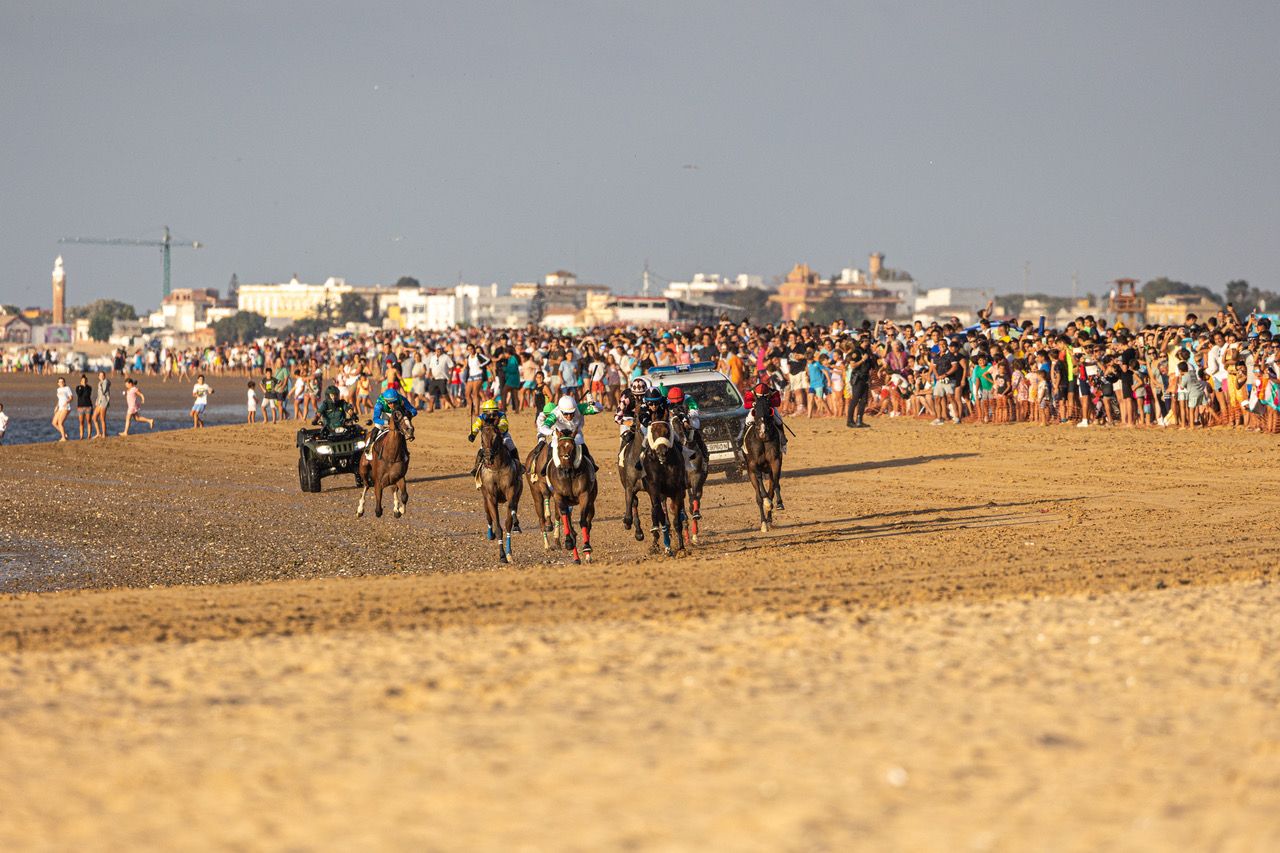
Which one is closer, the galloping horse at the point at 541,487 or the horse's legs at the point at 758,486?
the galloping horse at the point at 541,487

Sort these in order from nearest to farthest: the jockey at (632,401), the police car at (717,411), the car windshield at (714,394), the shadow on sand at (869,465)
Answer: the jockey at (632,401) < the police car at (717,411) < the car windshield at (714,394) < the shadow on sand at (869,465)

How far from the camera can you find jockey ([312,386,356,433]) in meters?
27.2

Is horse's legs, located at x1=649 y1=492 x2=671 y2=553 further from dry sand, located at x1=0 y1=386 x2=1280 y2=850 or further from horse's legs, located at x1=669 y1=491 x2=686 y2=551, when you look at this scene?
dry sand, located at x1=0 y1=386 x2=1280 y2=850

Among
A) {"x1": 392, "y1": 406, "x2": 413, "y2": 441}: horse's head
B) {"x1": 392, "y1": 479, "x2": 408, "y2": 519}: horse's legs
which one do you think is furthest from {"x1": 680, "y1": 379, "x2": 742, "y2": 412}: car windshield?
{"x1": 392, "y1": 479, "x2": 408, "y2": 519}: horse's legs

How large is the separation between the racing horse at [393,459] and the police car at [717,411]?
11.7 feet

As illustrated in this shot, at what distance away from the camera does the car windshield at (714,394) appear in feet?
78.5

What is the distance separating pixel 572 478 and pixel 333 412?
10629 millimetres

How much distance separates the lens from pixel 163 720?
8.91 m

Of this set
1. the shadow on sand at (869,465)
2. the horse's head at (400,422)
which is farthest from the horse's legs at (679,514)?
the shadow on sand at (869,465)

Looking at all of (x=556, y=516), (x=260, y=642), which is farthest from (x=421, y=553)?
(x=260, y=642)

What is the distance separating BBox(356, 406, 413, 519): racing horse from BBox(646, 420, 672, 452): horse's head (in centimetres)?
569

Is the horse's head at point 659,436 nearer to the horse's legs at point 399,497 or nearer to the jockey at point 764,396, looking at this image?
the jockey at point 764,396

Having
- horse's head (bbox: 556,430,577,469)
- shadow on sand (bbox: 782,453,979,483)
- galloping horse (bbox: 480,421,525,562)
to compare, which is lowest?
shadow on sand (bbox: 782,453,979,483)

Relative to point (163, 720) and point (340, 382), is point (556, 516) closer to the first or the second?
point (163, 720)
